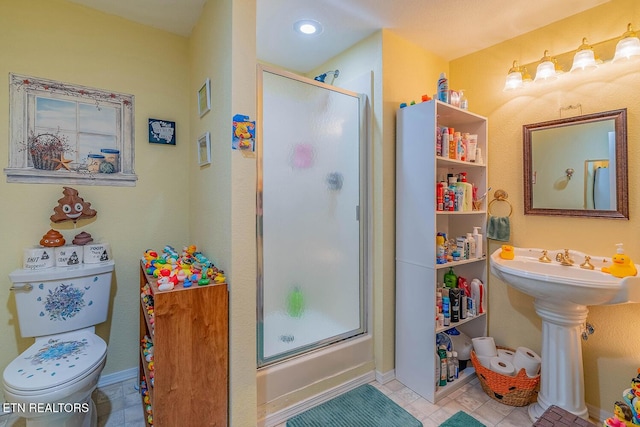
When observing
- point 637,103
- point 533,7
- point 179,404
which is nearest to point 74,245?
point 179,404

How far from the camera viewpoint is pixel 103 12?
5.88 ft

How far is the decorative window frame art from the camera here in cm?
160

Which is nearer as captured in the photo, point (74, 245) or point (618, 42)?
point (618, 42)

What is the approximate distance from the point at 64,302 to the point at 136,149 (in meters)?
0.99

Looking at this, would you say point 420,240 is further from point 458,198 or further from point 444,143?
point 444,143

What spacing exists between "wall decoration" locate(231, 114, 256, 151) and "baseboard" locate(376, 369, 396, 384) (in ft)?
5.55

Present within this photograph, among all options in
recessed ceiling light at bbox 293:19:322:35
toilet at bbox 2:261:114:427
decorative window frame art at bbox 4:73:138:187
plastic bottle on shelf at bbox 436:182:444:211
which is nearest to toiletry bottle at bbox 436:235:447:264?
plastic bottle on shelf at bbox 436:182:444:211

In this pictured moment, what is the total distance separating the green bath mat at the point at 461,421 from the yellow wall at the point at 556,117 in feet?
2.25

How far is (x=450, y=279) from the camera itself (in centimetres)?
204

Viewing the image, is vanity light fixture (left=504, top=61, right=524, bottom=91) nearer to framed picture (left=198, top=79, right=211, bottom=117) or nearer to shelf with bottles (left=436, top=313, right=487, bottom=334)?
shelf with bottles (left=436, top=313, right=487, bottom=334)

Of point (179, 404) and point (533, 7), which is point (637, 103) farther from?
point (179, 404)

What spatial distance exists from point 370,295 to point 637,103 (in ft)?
6.05

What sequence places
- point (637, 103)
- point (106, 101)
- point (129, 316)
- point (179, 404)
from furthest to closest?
point (129, 316) < point (106, 101) < point (637, 103) < point (179, 404)

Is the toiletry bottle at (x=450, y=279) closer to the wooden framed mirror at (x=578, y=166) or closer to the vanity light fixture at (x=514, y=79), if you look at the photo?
the wooden framed mirror at (x=578, y=166)
